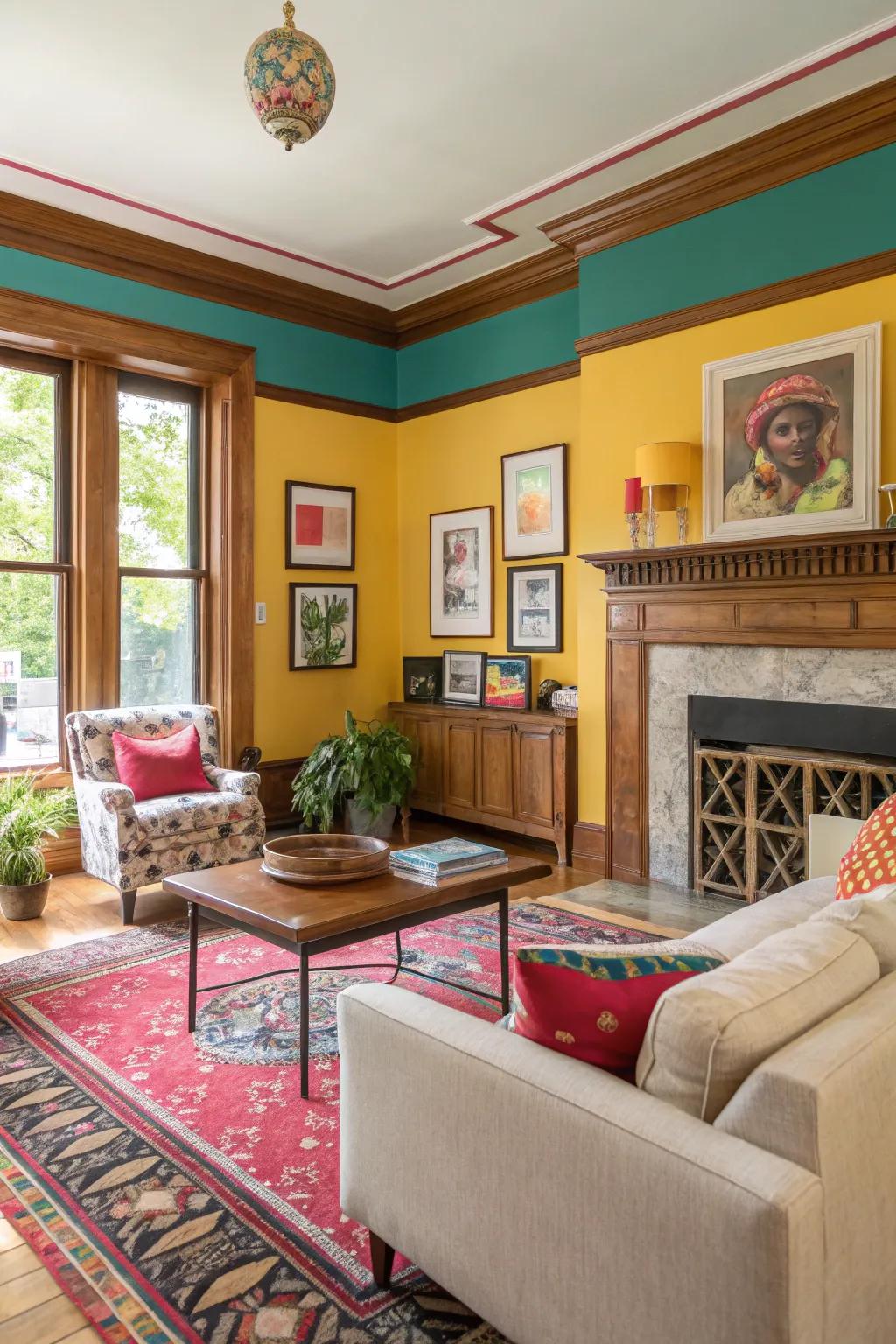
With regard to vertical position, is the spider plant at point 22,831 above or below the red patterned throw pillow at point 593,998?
below

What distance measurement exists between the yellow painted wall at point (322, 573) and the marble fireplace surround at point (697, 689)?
7.48 ft

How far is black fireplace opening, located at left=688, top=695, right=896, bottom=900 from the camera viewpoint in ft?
12.0

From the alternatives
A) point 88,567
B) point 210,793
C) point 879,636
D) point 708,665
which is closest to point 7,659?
point 88,567

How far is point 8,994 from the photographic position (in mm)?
3172

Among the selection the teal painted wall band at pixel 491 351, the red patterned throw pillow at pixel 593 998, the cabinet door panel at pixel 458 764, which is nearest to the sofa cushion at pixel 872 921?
the red patterned throw pillow at pixel 593 998

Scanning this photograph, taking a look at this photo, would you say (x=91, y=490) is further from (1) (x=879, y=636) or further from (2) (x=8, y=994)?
(1) (x=879, y=636)

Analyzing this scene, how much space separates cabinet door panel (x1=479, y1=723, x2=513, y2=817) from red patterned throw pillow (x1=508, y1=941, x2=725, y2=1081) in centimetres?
373

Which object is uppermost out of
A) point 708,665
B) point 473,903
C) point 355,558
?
point 355,558

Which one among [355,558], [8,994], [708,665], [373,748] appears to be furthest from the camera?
[355,558]

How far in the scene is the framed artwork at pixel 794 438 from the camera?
3701 millimetres

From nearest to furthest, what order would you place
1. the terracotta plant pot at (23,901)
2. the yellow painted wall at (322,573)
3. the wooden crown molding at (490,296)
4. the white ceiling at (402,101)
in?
the white ceiling at (402,101), the terracotta plant pot at (23,901), the wooden crown molding at (490,296), the yellow painted wall at (322,573)

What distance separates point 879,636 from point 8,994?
134 inches

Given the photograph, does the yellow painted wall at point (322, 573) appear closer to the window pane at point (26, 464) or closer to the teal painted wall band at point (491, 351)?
the teal painted wall band at point (491, 351)

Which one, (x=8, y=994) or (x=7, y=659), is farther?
(x=7, y=659)
